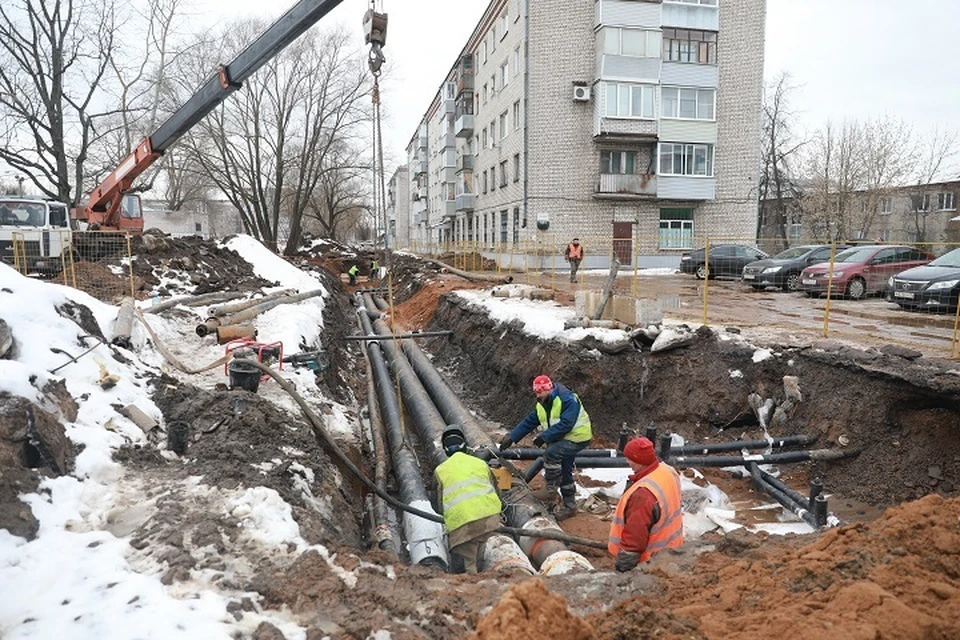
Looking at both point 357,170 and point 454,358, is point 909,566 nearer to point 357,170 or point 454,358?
point 454,358

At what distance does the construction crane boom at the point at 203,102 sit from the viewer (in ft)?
29.7

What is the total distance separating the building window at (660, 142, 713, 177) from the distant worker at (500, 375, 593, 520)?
2476 centimetres

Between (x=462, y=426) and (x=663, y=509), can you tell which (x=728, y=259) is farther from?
(x=663, y=509)

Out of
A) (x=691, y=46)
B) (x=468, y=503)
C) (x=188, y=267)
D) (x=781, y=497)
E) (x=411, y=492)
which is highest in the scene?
(x=691, y=46)

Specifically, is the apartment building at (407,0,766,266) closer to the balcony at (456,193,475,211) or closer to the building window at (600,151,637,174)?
the building window at (600,151,637,174)

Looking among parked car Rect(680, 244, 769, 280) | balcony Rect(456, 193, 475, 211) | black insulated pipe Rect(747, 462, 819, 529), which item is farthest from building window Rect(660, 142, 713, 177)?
black insulated pipe Rect(747, 462, 819, 529)

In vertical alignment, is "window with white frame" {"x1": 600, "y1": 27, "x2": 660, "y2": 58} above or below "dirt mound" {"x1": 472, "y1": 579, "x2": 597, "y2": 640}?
above

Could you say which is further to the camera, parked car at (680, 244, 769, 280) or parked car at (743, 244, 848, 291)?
parked car at (680, 244, 769, 280)

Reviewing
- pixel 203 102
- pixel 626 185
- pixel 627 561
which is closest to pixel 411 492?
pixel 627 561

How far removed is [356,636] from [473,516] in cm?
199

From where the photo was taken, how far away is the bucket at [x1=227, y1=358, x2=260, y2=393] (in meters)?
6.75

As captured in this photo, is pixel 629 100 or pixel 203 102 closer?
pixel 203 102

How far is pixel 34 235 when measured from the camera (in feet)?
46.4

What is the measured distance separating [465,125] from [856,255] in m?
30.3
